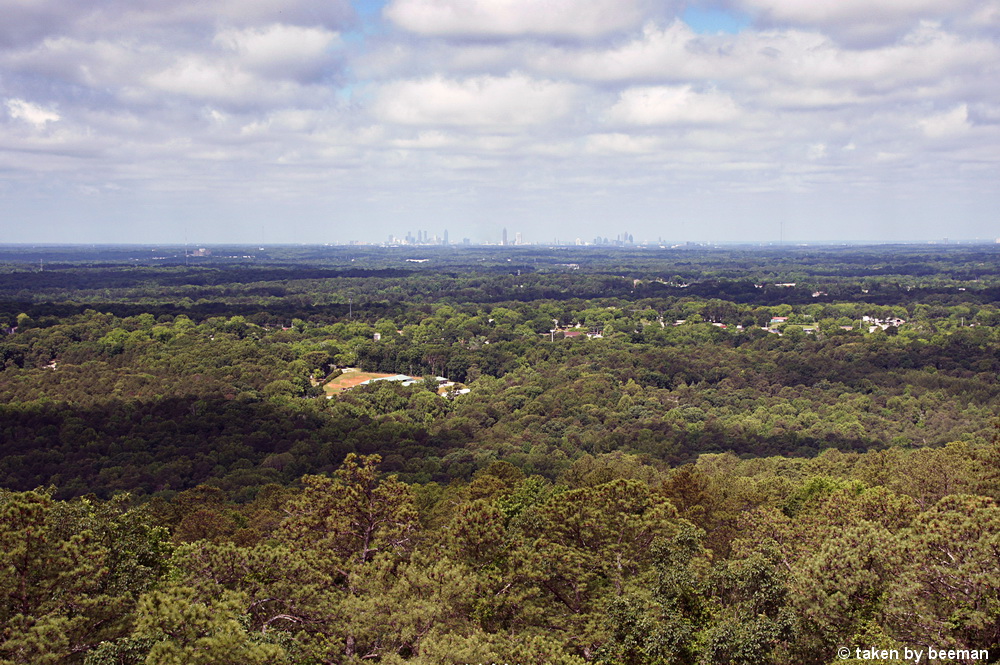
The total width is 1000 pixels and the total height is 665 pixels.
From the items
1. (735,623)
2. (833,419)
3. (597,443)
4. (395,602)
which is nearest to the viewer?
(735,623)

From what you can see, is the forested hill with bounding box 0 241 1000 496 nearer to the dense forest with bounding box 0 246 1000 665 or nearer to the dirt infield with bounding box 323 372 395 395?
the dense forest with bounding box 0 246 1000 665

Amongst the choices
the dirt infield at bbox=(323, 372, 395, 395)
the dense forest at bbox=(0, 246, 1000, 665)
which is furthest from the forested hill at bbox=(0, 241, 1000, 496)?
the dirt infield at bbox=(323, 372, 395, 395)

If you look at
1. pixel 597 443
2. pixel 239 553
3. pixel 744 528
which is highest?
pixel 239 553

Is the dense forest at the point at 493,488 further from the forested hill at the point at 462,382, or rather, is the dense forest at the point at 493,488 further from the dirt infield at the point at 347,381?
the dirt infield at the point at 347,381

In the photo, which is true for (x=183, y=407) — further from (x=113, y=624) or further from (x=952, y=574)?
(x=952, y=574)

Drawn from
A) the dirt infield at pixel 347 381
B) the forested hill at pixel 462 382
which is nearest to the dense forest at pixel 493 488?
the forested hill at pixel 462 382

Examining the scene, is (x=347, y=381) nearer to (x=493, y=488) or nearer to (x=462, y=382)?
(x=462, y=382)

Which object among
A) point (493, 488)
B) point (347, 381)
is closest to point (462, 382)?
point (347, 381)

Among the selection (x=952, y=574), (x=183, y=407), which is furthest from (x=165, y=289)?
(x=952, y=574)
